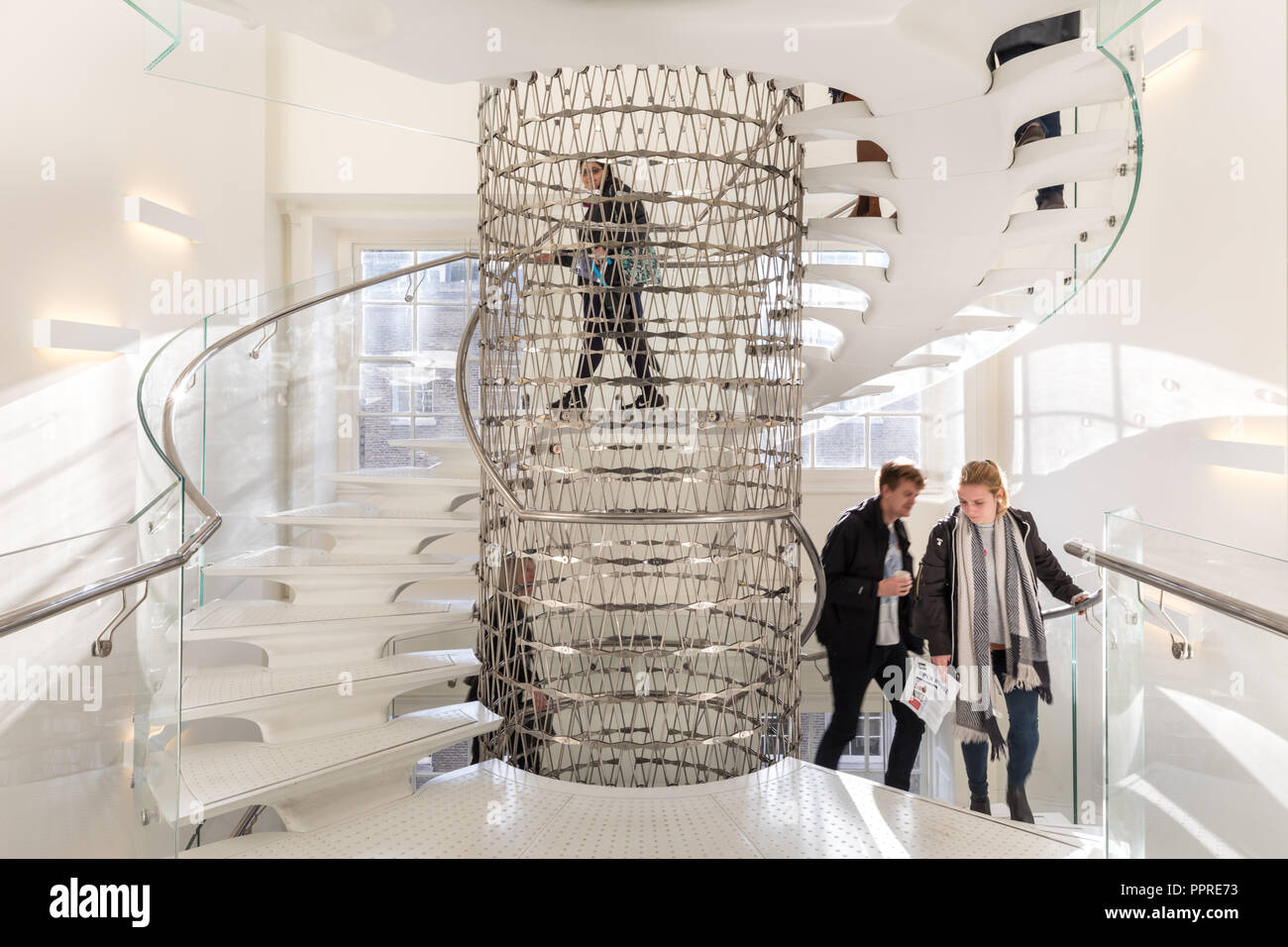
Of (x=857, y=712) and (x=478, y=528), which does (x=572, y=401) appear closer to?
(x=478, y=528)

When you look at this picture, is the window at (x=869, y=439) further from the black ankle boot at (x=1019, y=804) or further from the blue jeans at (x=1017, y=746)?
the black ankle boot at (x=1019, y=804)

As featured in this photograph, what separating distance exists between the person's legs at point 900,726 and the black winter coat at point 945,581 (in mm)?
232

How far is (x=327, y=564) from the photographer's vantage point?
2.79 meters

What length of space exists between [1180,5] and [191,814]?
3985mm

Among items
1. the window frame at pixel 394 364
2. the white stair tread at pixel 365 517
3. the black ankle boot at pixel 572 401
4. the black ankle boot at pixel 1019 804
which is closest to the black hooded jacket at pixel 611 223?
the black ankle boot at pixel 572 401

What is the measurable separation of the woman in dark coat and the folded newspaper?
1.17 m

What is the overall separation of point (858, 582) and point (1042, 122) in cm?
148

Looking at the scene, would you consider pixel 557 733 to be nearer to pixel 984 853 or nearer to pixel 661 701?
pixel 661 701

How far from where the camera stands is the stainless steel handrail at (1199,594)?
1422 millimetres

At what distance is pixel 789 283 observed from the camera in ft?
8.85

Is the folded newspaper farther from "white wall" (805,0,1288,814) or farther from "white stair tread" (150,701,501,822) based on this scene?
"white stair tread" (150,701,501,822)

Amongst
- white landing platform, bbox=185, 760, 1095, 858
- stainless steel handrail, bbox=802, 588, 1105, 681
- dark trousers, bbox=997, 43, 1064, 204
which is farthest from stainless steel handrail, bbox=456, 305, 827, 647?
dark trousers, bbox=997, 43, 1064, 204
